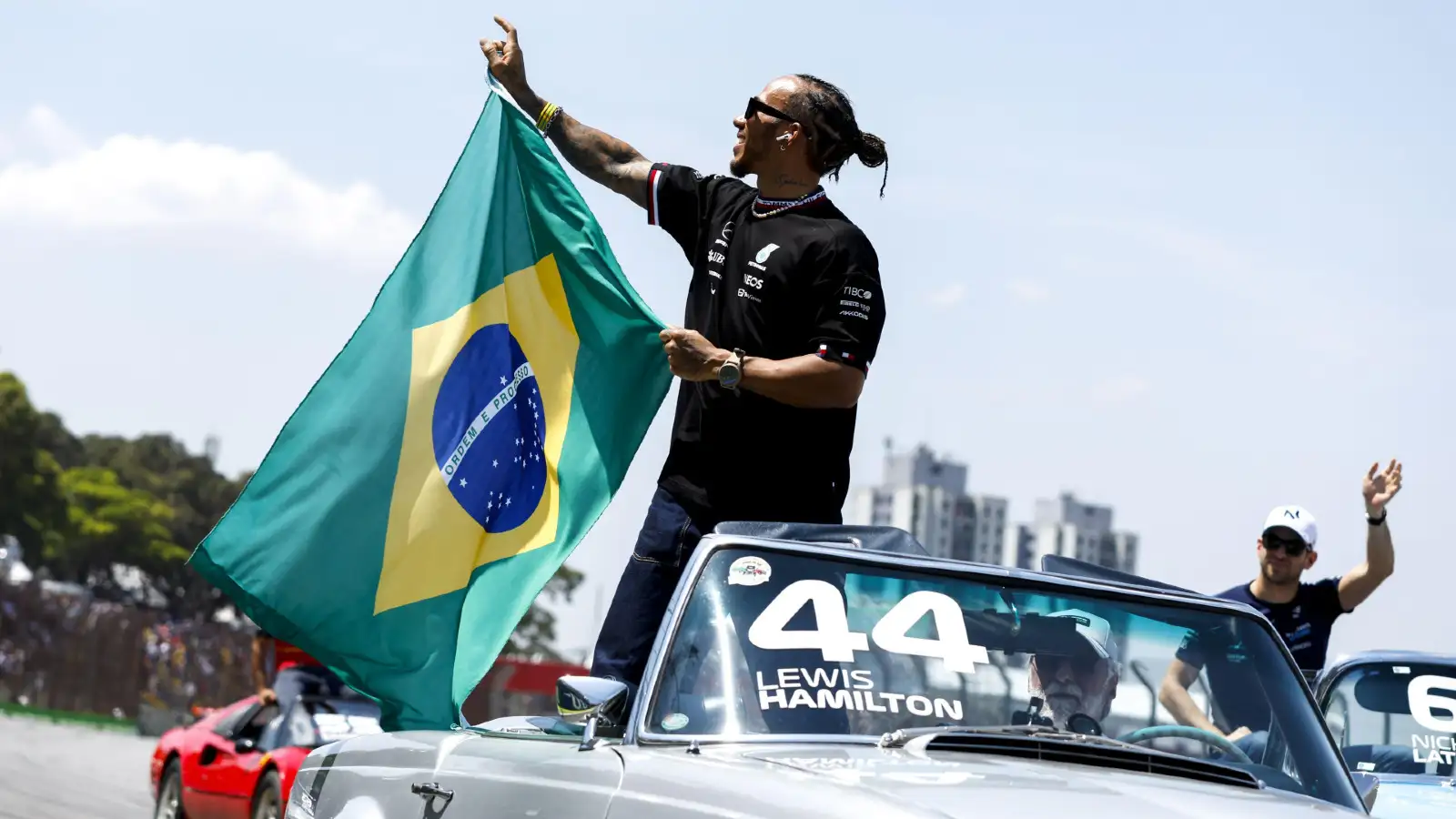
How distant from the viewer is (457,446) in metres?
6.44

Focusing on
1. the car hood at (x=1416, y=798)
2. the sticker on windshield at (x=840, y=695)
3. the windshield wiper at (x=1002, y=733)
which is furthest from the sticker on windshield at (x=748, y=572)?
the car hood at (x=1416, y=798)

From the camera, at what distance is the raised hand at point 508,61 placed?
6.62m

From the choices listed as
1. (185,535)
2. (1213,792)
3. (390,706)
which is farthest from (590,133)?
(185,535)

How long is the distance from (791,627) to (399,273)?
293 cm

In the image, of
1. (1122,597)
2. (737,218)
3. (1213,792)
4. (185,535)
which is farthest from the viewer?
(185,535)

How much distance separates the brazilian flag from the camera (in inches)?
242

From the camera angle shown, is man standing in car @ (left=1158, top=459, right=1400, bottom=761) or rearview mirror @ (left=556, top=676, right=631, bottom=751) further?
man standing in car @ (left=1158, top=459, right=1400, bottom=761)

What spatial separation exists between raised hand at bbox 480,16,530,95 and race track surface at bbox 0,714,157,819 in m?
8.42

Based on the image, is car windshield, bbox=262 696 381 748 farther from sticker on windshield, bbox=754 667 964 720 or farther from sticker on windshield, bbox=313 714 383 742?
sticker on windshield, bbox=754 667 964 720

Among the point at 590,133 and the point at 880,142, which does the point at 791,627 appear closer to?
the point at 880,142

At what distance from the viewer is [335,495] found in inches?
247

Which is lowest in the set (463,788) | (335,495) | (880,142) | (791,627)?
(463,788)

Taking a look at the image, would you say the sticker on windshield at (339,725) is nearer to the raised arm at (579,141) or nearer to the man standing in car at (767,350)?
the raised arm at (579,141)

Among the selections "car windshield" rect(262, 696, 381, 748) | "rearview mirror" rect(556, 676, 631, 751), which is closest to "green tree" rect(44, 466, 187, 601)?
"car windshield" rect(262, 696, 381, 748)
